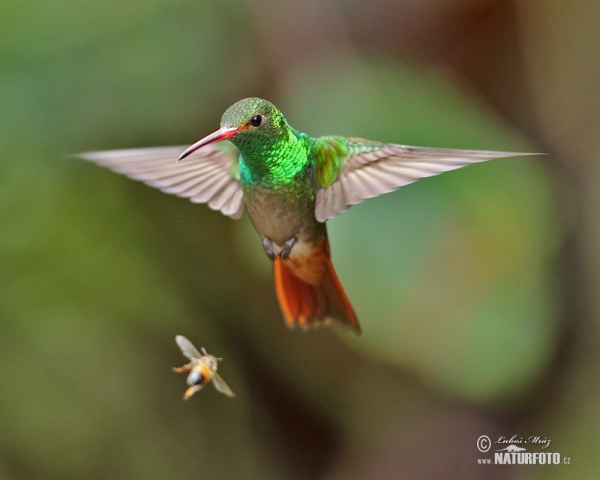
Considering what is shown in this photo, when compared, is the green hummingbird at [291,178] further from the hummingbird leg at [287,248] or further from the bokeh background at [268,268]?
the bokeh background at [268,268]

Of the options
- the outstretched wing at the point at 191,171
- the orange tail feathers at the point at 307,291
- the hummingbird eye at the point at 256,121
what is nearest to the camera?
the hummingbird eye at the point at 256,121

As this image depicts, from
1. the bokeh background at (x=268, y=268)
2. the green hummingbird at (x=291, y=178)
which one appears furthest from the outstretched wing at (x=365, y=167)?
the bokeh background at (x=268, y=268)

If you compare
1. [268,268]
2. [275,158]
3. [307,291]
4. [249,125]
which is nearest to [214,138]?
[249,125]

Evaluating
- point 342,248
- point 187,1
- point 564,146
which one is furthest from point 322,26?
point 342,248

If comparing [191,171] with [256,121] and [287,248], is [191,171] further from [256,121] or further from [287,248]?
[256,121]

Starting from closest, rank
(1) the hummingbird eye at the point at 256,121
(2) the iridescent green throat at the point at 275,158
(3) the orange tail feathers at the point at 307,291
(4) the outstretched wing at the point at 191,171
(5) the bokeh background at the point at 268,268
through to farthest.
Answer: (1) the hummingbird eye at the point at 256,121, (2) the iridescent green throat at the point at 275,158, (4) the outstretched wing at the point at 191,171, (3) the orange tail feathers at the point at 307,291, (5) the bokeh background at the point at 268,268

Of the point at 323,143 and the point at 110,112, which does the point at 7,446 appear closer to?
the point at 110,112
